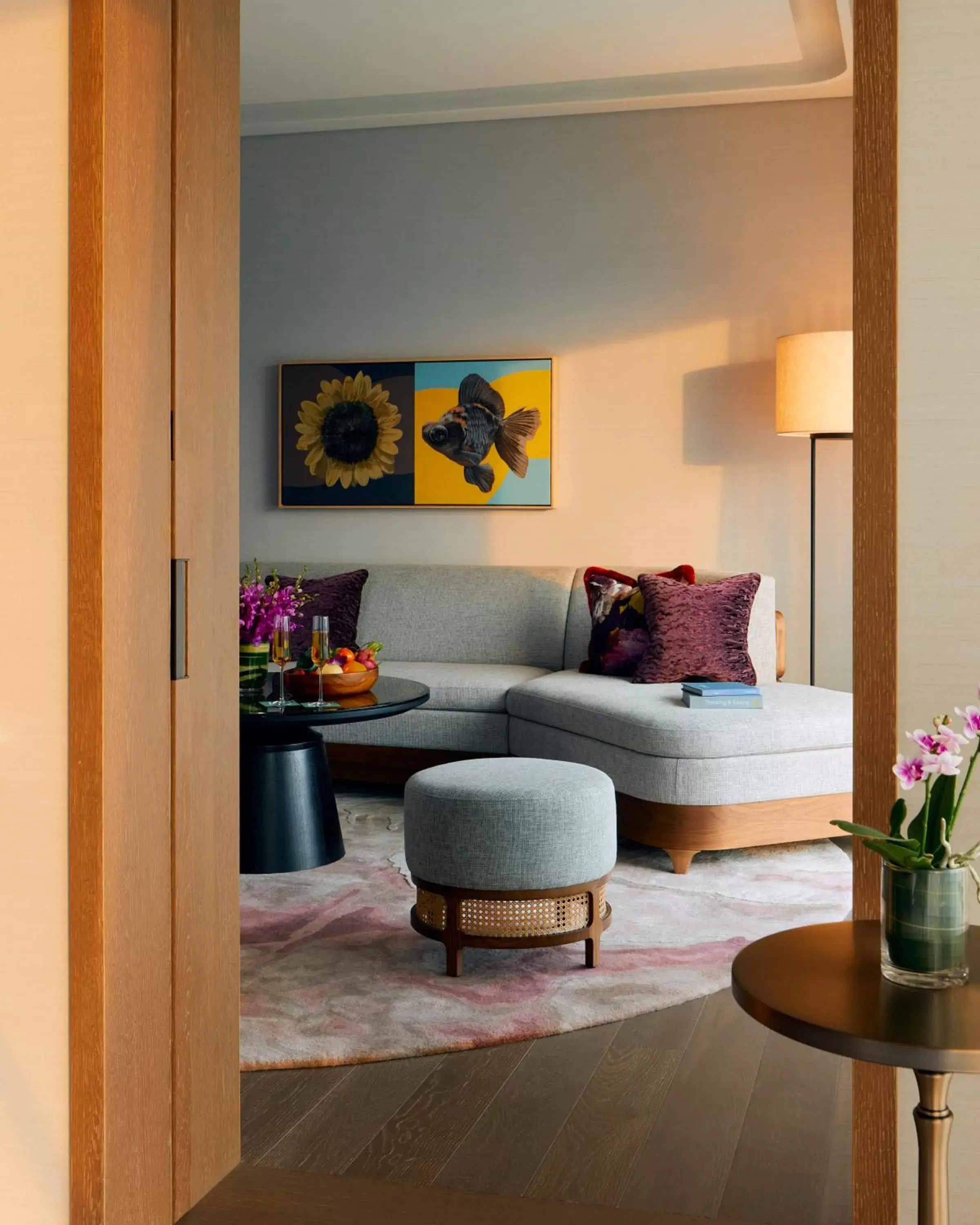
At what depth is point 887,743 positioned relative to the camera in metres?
1.56

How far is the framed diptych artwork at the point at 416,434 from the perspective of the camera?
19.2 feet

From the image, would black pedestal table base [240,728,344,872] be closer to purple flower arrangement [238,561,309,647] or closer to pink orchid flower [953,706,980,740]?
purple flower arrangement [238,561,309,647]

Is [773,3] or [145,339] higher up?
[773,3]

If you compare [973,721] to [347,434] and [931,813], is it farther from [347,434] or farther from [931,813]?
[347,434]

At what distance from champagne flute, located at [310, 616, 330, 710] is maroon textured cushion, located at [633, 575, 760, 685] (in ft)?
4.68

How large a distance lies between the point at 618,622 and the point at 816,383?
4.00ft

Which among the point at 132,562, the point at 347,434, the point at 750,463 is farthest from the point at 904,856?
the point at 347,434

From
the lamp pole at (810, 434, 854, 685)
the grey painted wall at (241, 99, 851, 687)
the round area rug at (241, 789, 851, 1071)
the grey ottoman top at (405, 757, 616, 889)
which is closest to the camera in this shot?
the round area rug at (241, 789, 851, 1071)

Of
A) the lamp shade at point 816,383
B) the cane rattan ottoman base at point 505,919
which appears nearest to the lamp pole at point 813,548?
the lamp shade at point 816,383

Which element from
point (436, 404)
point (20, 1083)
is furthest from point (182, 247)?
point (436, 404)

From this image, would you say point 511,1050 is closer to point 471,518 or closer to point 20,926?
point 20,926

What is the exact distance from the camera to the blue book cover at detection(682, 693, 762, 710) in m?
4.32

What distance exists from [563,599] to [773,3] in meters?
2.44

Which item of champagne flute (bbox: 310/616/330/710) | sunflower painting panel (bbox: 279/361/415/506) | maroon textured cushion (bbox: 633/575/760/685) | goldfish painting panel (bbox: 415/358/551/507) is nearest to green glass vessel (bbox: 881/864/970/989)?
champagne flute (bbox: 310/616/330/710)
